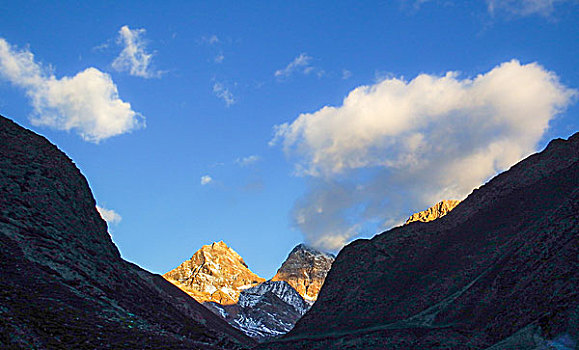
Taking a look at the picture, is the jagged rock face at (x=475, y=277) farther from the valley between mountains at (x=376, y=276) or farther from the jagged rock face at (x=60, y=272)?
the jagged rock face at (x=60, y=272)

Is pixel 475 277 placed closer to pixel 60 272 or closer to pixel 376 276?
pixel 376 276

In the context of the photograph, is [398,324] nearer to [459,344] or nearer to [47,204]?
[459,344]

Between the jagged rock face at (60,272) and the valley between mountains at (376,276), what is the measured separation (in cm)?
21

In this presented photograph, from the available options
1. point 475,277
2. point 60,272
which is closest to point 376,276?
point 475,277

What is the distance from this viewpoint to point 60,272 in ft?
176

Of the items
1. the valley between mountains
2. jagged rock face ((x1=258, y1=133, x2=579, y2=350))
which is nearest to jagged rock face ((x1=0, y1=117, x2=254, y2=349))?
the valley between mountains

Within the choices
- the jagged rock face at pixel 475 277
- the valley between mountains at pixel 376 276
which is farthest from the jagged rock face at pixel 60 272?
the jagged rock face at pixel 475 277

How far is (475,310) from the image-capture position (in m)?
61.9

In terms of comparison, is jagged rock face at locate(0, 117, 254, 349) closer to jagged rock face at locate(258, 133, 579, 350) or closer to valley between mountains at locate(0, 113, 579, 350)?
valley between mountains at locate(0, 113, 579, 350)

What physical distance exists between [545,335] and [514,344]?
8.46 feet

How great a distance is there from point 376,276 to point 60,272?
69.2 meters

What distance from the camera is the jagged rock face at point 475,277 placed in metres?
47.3

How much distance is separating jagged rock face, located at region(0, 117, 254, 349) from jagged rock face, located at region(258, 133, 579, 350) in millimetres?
27680

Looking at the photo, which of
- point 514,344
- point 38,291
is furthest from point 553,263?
point 38,291
